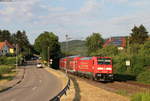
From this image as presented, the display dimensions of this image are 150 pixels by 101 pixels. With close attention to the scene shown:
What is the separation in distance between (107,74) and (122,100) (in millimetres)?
18903

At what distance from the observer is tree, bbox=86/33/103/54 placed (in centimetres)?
13112

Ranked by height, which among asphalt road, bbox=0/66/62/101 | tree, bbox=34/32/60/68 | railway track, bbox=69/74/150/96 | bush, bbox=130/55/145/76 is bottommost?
asphalt road, bbox=0/66/62/101

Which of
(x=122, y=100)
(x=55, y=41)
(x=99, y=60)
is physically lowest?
(x=122, y=100)

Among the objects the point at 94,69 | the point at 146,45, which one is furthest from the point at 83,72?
the point at 146,45

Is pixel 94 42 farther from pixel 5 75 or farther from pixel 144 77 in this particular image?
pixel 144 77

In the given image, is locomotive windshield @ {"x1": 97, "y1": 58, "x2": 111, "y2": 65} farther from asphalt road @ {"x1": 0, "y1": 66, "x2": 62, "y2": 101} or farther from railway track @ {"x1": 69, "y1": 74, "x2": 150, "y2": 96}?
asphalt road @ {"x1": 0, "y1": 66, "x2": 62, "y2": 101}

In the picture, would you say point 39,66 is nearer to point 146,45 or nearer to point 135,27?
point 135,27

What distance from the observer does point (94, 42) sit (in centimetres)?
13175

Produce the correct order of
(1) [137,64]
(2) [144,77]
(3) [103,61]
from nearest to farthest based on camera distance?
(3) [103,61], (2) [144,77], (1) [137,64]

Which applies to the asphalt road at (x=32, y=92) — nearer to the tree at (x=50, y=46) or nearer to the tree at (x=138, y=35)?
the tree at (x=138, y=35)

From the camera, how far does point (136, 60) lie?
51.7 metres

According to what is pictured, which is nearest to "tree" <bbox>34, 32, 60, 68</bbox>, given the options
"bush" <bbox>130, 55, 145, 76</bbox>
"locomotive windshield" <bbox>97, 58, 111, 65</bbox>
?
"bush" <bbox>130, 55, 145, 76</bbox>

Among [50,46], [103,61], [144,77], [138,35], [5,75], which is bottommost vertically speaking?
[5,75]

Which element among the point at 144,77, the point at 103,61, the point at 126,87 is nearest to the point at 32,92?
the point at 126,87
